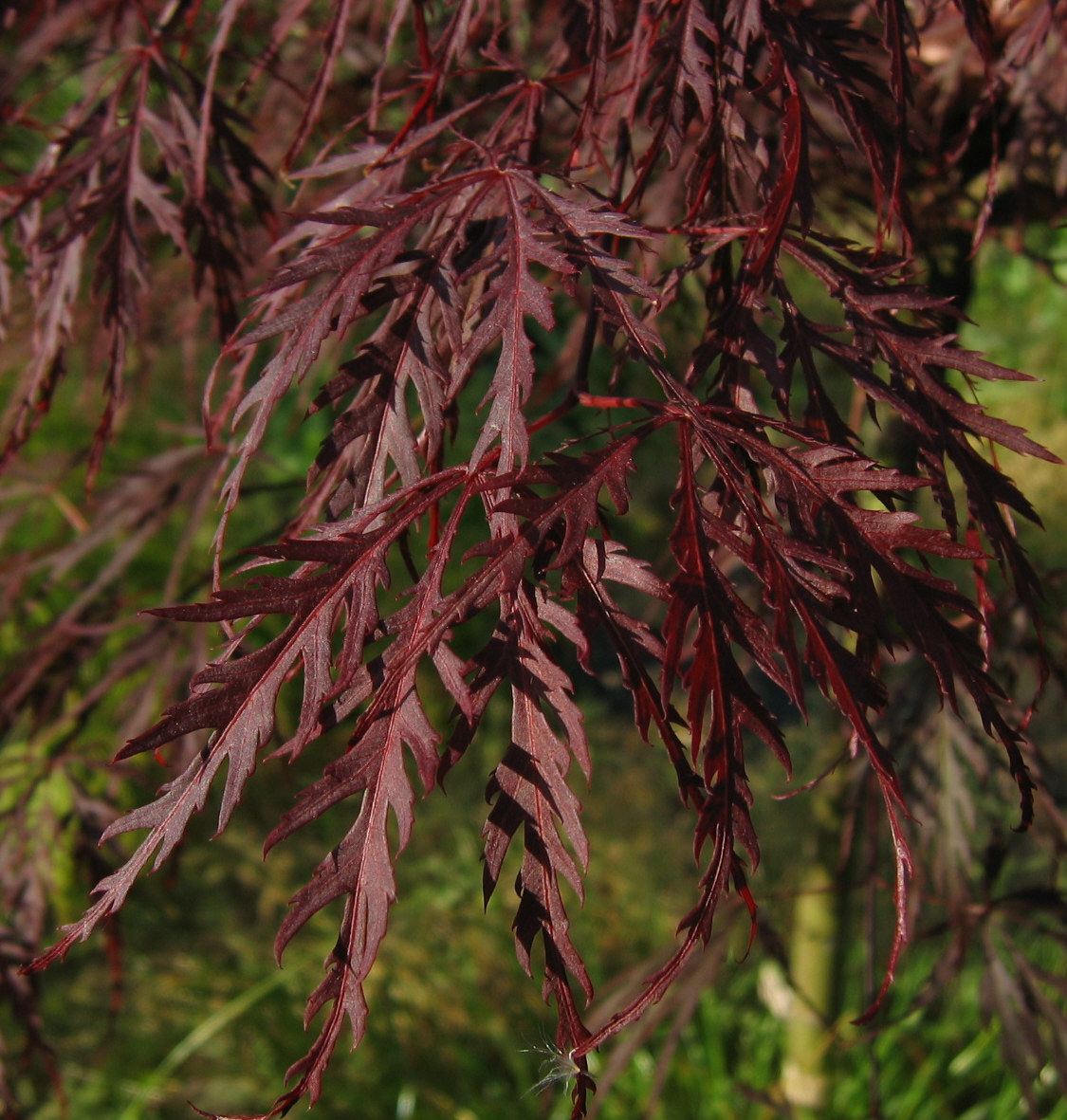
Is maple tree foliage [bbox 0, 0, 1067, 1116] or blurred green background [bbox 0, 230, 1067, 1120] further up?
maple tree foliage [bbox 0, 0, 1067, 1116]

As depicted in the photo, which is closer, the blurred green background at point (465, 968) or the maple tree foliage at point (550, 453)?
the maple tree foliage at point (550, 453)

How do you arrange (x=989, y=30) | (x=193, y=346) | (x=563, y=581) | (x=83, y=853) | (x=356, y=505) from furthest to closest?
(x=193, y=346) < (x=83, y=853) < (x=989, y=30) < (x=356, y=505) < (x=563, y=581)

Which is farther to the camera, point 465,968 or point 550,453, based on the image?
point 465,968

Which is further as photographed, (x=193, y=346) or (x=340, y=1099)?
(x=340, y=1099)

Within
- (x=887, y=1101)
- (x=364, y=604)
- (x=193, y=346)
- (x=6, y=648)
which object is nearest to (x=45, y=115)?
(x=6, y=648)

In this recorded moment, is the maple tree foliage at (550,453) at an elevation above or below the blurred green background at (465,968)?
above

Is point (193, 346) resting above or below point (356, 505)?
below

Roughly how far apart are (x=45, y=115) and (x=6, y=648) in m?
1.45

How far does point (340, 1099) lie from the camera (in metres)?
2.01

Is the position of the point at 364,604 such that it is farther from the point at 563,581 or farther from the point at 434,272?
the point at 434,272

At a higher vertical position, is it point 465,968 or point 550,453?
point 550,453

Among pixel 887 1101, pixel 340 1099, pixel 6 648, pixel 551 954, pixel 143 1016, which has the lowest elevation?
pixel 143 1016

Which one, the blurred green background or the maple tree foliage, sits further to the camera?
the blurred green background

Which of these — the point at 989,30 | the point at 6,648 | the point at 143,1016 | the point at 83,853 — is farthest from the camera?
the point at 6,648
